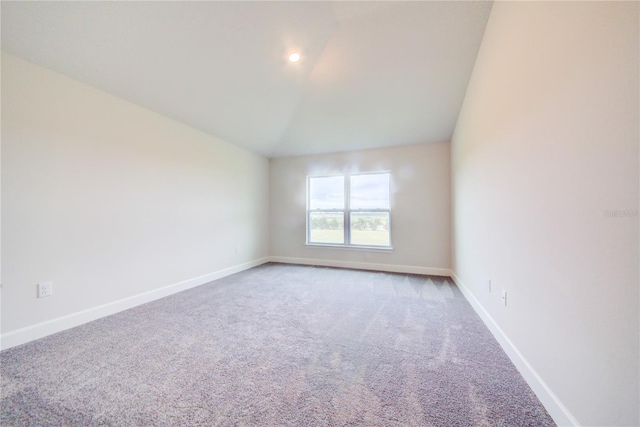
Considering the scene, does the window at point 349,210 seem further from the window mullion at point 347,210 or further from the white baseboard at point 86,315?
the white baseboard at point 86,315

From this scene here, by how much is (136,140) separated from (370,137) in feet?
10.7

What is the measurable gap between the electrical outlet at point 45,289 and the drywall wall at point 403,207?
3.41m

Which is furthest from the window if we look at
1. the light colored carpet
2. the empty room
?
the light colored carpet

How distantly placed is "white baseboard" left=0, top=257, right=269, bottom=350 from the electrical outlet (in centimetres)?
23

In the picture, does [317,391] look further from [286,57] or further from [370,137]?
[370,137]

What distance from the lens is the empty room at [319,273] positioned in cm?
105

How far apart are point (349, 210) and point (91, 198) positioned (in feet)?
12.0

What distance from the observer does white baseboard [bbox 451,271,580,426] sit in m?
1.14

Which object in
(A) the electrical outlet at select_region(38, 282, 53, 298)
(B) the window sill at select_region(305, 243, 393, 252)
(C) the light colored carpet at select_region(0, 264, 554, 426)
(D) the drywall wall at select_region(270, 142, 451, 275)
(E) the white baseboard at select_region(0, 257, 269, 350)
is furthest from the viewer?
(B) the window sill at select_region(305, 243, 393, 252)

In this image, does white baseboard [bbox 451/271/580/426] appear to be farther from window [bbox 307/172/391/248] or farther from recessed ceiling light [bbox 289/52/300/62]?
recessed ceiling light [bbox 289/52/300/62]

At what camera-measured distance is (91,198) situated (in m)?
2.37

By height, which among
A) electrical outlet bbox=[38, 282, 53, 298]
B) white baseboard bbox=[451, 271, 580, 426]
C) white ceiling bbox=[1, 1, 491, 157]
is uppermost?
white ceiling bbox=[1, 1, 491, 157]

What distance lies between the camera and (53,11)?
5.73 ft

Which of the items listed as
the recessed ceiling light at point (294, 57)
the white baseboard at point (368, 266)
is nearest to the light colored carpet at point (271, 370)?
the white baseboard at point (368, 266)
